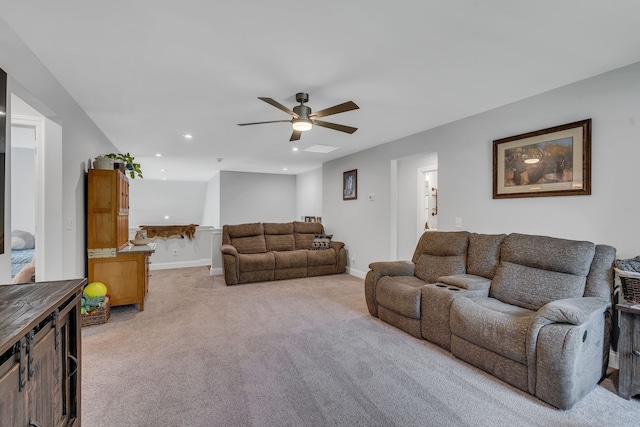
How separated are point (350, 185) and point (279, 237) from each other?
5.91 ft

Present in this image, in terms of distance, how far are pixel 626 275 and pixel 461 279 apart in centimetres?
113

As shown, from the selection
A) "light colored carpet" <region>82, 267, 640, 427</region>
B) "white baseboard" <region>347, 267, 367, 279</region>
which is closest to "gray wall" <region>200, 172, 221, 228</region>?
"white baseboard" <region>347, 267, 367, 279</region>

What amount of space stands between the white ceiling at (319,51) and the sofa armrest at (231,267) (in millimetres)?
2447

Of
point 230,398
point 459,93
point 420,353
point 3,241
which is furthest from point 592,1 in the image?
point 3,241

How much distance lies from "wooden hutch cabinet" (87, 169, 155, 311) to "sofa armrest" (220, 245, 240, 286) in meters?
1.52

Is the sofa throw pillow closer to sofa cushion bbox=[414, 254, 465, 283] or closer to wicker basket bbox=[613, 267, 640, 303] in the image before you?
sofa cushion bbox=[414, 254, 465, 283]

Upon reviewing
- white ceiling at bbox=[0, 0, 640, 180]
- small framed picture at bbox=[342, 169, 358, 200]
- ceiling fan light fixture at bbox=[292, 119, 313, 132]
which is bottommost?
small framed picture at bbox=[342, 169, 358, 200]

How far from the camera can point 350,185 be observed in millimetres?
5984

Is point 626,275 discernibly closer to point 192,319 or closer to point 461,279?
point 461,279

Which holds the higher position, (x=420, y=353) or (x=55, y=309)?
(x=55, y=309)

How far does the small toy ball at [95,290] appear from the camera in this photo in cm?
331

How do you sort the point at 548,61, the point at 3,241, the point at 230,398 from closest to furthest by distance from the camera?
the point at 3,241 → the point at 230,398 → the point at 548,61

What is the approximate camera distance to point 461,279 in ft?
9.54

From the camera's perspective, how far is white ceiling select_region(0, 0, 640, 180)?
1.71m
